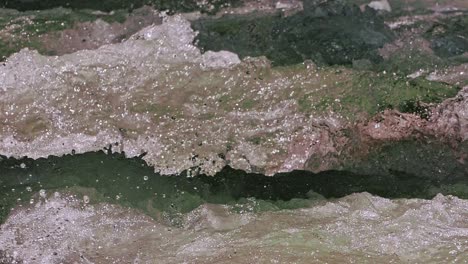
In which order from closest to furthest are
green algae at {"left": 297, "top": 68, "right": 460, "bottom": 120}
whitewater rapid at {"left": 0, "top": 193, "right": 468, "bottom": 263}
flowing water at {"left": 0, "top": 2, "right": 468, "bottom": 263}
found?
whitewater rapid at {"left": 0, "top": 193, "right": 468, "bottom": 263}, flowing water at {"left": 0, "top": 2, "right": 468, "bottom": 263}, green algae at {"left": 297, "top": 68, "right": 460, "bottom": 120}

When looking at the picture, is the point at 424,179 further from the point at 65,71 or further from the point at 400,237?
the point at 65,71

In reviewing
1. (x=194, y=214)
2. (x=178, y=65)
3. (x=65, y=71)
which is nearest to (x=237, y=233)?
(x=194, y=214)

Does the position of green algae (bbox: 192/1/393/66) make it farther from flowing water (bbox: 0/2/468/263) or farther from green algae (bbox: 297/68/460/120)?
A: green algae (bbox: 297/68/460/120)

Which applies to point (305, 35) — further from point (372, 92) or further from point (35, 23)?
point (35, 23)

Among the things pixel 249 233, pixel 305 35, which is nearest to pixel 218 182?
pixel 249 233

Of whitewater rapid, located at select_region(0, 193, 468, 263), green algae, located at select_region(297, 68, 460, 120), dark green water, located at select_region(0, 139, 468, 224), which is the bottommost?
whitewater rapid, located at select_region(0, 193, 468, 263)

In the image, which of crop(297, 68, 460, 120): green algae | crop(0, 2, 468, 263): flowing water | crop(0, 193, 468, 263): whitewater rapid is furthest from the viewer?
crop(297, 68, 460, 120): green algae

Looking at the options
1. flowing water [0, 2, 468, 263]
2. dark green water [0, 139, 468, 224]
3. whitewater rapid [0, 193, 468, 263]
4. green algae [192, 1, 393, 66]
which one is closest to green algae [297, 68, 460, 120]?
flowing water [0, 2, 468, 263]
